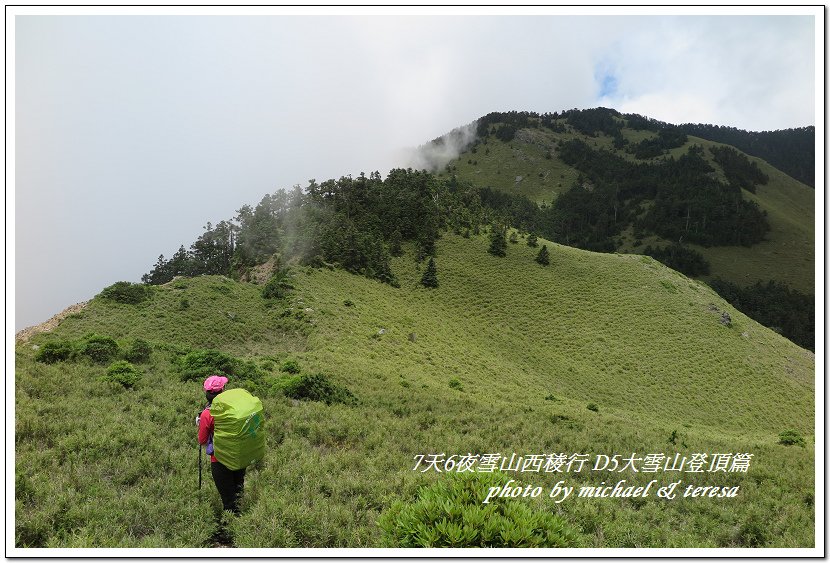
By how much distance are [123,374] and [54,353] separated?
3.61m

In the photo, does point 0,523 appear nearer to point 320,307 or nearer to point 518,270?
point 320,307

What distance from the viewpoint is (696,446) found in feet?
45.8

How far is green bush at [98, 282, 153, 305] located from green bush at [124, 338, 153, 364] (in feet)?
56.1

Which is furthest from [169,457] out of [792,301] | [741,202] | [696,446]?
[741,202]

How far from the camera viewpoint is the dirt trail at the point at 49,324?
75.9ft

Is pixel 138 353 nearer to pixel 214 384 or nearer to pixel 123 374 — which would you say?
pixel 123 374

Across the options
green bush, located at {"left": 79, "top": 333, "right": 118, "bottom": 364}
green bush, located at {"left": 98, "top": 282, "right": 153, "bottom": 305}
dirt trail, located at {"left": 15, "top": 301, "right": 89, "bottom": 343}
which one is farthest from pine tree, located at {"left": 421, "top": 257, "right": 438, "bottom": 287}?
green bush, located at {"left": 79, "top": 333, "right": 118, "bottom": 364}

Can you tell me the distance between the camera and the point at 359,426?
37.8ft

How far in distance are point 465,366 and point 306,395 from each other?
21490 mm

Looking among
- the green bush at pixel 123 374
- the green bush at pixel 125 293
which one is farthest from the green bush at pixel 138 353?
the green bush at pixel 125 293

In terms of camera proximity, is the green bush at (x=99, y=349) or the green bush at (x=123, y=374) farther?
the green bush at (x=99, y=349)

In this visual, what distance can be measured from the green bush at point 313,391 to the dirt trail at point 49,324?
60.5 feet

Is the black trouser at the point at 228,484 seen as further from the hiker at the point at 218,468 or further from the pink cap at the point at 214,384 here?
the pink cap at the point at 214,384

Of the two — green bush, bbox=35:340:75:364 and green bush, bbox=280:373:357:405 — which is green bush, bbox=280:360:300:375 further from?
green bush, bbox=35:340:75:364
